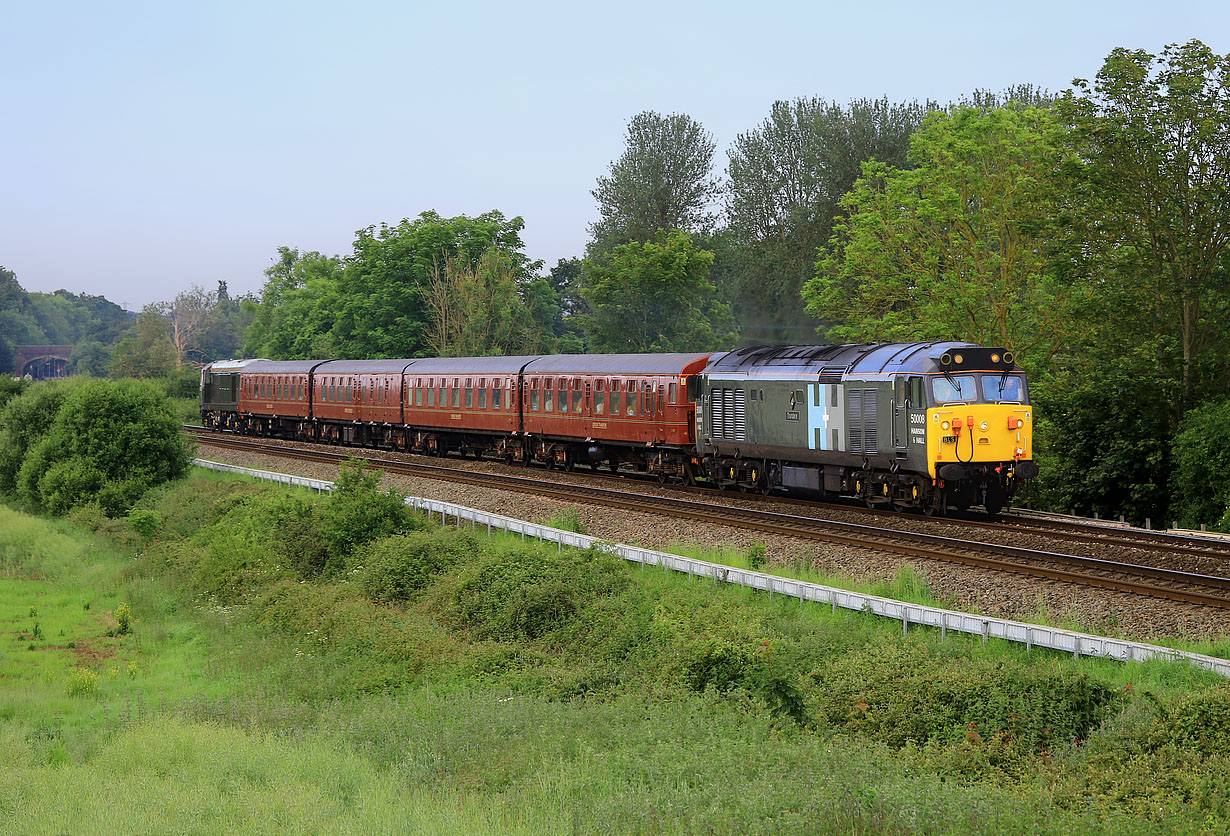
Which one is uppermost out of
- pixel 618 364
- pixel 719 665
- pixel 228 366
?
pixel 228 366

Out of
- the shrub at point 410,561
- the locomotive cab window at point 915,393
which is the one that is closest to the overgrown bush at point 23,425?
the shrub at point 410,561

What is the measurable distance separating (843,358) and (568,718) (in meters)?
14.9

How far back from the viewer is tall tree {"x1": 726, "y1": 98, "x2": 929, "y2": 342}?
69.9 m

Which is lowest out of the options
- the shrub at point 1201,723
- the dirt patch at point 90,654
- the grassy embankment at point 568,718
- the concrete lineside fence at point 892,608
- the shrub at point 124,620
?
the dirt patch at point 90,654

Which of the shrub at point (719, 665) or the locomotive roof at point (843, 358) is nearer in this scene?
the shrub at point (719, 665)

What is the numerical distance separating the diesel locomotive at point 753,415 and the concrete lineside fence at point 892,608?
20.7 ft

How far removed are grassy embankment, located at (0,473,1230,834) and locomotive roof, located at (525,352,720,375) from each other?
10.7 meters

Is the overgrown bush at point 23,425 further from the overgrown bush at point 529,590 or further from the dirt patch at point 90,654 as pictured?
the overgrown bush at point 529,590

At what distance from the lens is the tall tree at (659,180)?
8306cm

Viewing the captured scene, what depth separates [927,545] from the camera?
20.3m

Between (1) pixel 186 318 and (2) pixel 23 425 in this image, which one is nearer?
(2) pixel 23 425

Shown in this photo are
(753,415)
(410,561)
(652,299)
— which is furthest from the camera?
(652,299)

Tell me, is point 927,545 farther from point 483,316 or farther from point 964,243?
point 483,316

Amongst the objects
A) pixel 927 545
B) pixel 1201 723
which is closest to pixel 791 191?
pixel 927 545
